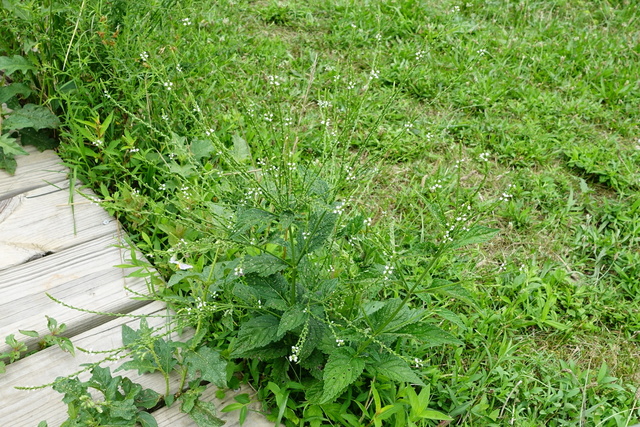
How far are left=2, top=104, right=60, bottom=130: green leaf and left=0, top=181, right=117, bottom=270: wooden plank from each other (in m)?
0.31

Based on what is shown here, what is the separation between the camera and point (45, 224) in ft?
7.73

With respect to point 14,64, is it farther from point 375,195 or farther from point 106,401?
point 375,195

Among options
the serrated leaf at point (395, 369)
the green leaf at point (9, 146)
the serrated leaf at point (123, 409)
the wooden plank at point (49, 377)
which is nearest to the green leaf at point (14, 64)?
the green leaf at point (9, 146)

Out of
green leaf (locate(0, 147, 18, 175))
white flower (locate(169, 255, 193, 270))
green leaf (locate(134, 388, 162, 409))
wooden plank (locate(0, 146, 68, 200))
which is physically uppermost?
green leaf (locate(0, 147, 18, 175))

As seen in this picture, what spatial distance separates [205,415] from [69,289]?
768mm

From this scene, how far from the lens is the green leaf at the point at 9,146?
242 centimetres

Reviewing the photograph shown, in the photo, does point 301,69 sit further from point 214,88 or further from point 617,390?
point 617,390

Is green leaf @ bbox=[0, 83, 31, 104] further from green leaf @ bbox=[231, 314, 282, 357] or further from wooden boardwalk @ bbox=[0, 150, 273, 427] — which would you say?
green leaf @ bbox=[231, 314, 282, 357]

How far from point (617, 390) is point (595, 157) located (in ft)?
4.93

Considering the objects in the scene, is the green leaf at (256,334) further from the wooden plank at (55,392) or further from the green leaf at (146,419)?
the green leaf at (146,419)

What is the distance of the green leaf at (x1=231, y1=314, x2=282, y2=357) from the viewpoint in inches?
72.6

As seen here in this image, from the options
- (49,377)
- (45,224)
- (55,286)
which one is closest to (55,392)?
(49,377)

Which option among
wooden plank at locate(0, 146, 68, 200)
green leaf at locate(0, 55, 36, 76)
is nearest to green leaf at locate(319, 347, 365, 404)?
wooden plank at locate(0, 146, 68, 200)

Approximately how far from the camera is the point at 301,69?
3.59 meters
